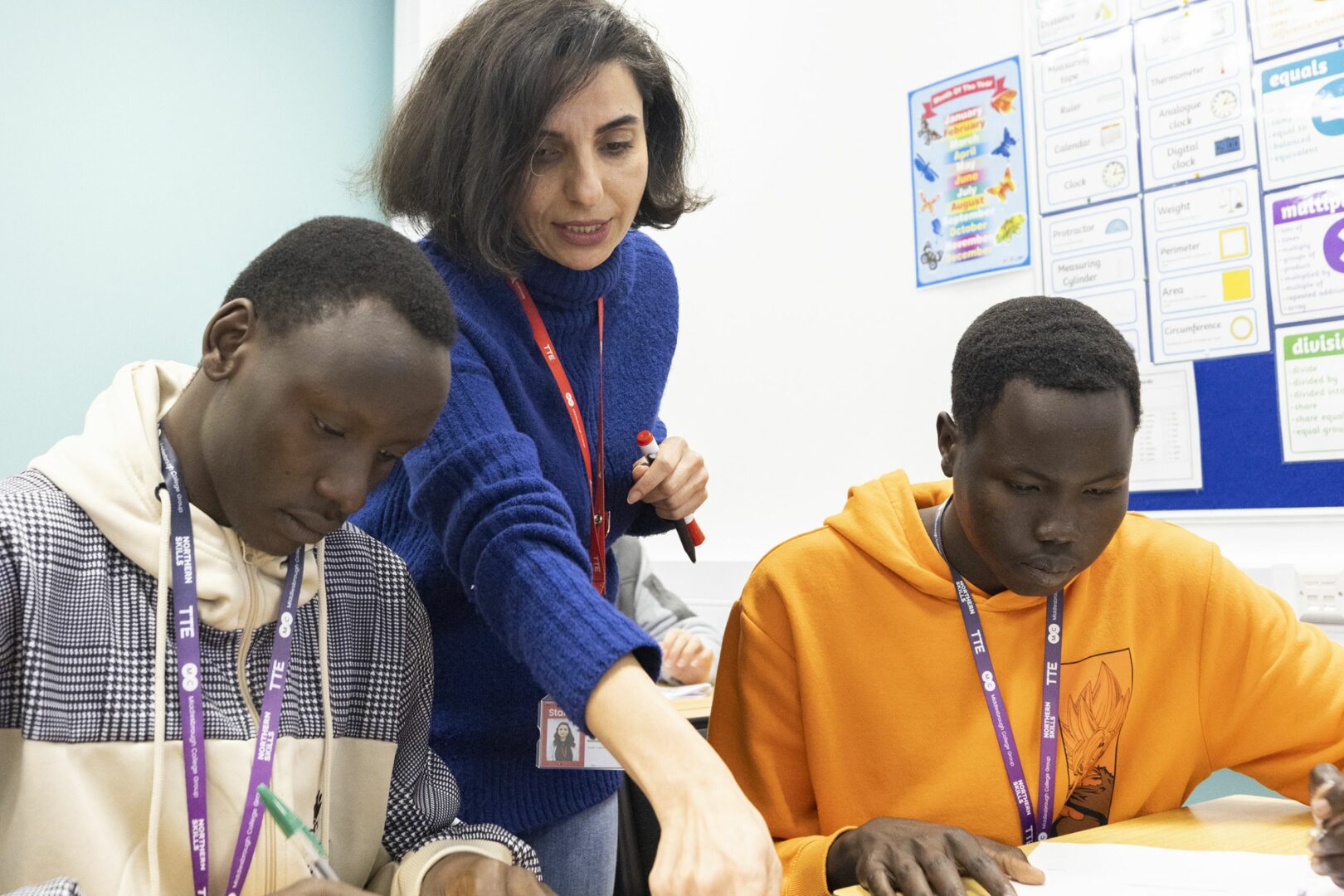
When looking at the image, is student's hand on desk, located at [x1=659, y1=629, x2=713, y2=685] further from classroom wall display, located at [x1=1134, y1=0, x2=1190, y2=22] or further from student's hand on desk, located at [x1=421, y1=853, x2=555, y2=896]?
student's hand on desk, located at [x1=421, y1=853, x2=555, y2=896]

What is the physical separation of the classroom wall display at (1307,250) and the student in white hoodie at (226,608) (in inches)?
72.6

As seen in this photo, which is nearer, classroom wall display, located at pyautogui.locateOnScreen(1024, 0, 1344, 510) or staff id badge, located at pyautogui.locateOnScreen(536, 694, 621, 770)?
staff id badge, located at pyautogui.locateOnScreen(536, 694, 621, 770)

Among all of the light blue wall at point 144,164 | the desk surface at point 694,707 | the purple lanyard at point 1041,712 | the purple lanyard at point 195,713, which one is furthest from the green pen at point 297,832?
the light blue wall at point 144,164

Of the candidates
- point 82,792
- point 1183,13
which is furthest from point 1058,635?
point 1183,13

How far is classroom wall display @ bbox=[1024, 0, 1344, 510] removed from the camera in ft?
7.16

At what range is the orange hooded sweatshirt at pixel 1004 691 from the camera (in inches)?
52.8

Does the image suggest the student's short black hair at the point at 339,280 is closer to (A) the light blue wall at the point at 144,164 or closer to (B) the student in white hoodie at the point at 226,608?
(B) the student in white hoodie at the point at 226,608

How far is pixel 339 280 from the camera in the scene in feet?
3.29

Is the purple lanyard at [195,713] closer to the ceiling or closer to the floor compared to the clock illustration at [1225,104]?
closer to the floor

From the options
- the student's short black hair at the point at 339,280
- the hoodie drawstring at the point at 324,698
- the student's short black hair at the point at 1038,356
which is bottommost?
the hoodie drawstring at the point at 324,698

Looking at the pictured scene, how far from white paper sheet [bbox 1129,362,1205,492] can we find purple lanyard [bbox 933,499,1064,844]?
3.63 feet

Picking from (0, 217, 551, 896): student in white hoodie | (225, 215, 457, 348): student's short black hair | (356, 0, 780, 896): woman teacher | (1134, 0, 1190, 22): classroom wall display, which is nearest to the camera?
(0, 217, 551, 896): student in white hoodie

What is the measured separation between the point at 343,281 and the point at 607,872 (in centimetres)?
79

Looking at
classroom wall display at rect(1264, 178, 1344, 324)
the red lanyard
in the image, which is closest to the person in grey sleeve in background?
classroom wall display at rect(1264, 178, 1344, 324)
